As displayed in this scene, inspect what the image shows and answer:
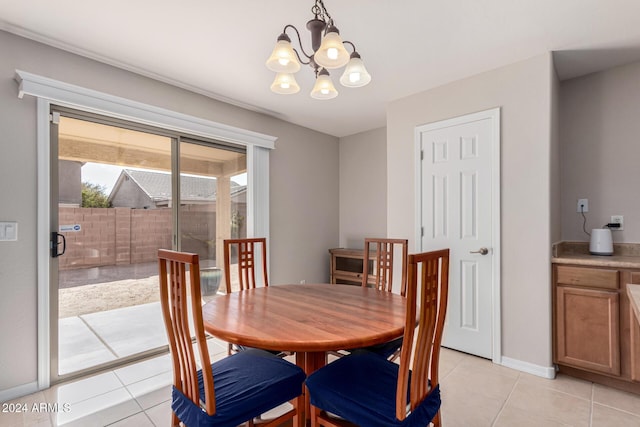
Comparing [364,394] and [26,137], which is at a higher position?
[26,137]

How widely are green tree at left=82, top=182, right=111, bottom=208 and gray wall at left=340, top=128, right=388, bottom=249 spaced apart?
2966 mm

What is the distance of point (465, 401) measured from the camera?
207 centimetres

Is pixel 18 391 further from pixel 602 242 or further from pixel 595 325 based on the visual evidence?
pixel 602 242

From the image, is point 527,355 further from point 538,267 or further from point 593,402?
point 538,267

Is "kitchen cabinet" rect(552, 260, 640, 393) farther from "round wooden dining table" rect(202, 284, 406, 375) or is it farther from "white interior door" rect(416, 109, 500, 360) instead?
"round wooden dining table" rect(202, 284, 406, 375)

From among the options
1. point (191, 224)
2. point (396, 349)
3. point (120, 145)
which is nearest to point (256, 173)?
point (191, 224)

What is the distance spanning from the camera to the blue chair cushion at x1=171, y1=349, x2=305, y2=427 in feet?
4.00

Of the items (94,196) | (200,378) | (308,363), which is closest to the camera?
(200,378)

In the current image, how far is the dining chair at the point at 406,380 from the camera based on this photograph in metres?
1.17

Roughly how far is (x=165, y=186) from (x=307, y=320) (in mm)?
2166

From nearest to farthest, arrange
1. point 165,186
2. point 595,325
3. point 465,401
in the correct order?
point 465,401 < point 595,325 < point 165,186

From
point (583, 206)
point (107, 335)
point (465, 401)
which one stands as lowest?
point (465, 401)

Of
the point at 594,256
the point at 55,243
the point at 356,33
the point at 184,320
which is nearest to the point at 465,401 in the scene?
the point at 594,256

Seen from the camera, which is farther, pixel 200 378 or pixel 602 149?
pixel 602 149
